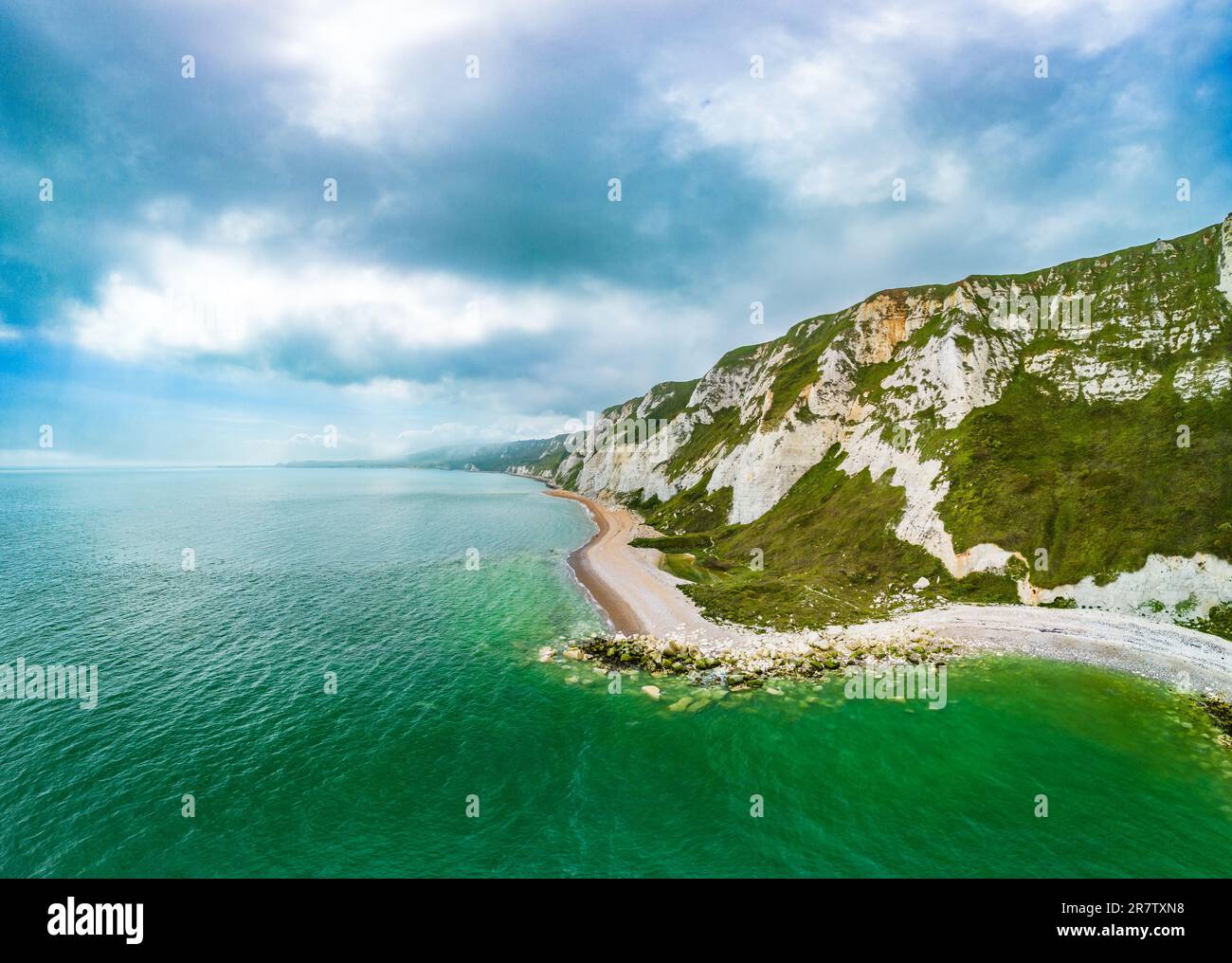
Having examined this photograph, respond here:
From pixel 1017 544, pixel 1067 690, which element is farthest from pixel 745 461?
pixel 1067 690

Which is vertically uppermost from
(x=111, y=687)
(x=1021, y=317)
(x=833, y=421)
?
(x=1021, y=317)

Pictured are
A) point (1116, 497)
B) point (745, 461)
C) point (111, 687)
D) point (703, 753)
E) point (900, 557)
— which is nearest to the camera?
point (703, 753)

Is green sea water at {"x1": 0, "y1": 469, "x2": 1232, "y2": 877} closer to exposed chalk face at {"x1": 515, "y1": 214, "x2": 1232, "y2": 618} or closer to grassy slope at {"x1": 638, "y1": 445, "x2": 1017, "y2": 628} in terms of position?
grassy slope at {"x1": 638, "y1": 445, "x2": 1017, "y2": 628}

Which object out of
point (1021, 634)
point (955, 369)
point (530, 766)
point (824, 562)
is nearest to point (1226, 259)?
point (955, 369)

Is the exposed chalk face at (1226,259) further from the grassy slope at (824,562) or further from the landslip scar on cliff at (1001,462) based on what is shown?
the grassy slope at (824,562)

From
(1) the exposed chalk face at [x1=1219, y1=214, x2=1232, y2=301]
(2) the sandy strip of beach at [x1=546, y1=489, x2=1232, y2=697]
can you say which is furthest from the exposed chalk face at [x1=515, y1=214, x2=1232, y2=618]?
(2) the sandy strip of beach at [x1=546, y1=489, x2=1232, y2=697]
